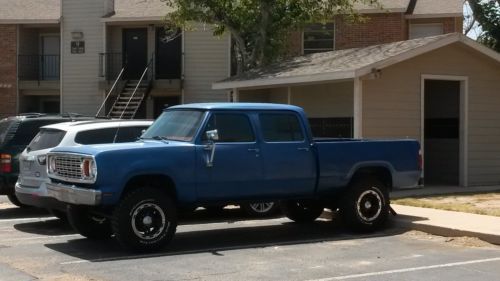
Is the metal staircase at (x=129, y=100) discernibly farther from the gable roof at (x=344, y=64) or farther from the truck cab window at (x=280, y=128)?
the truck cab window at (x=280, y=128)

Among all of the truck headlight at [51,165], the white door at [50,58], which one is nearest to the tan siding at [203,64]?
the white door at [50,58]

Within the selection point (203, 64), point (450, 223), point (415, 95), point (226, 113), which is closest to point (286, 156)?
point (226, 113)

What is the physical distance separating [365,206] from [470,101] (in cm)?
704

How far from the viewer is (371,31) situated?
25.4 metres

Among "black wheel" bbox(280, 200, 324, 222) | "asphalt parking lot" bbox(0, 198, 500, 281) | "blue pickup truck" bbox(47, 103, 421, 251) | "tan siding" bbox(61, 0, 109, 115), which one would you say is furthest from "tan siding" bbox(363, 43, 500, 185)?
"tan siding" bbox(61, 0, 109, 115)

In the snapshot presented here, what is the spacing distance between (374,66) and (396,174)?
13.4 ft

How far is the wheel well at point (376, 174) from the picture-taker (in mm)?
11070

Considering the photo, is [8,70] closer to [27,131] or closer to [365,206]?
[27,131]

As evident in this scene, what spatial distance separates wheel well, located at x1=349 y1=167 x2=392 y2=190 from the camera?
11070 millimetres

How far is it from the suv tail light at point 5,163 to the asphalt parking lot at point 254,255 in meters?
1.01

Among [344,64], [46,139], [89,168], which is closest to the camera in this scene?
[89,168]

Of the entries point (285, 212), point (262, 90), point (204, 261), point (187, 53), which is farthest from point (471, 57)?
point (187, 53)

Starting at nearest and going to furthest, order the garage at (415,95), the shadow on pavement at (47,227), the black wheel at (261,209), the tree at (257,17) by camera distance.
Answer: the shadow on pavement at (47,227)
the black wheel at (261,209)
the garage at (415,95)
the tree at (257,17)

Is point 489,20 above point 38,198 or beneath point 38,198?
above
